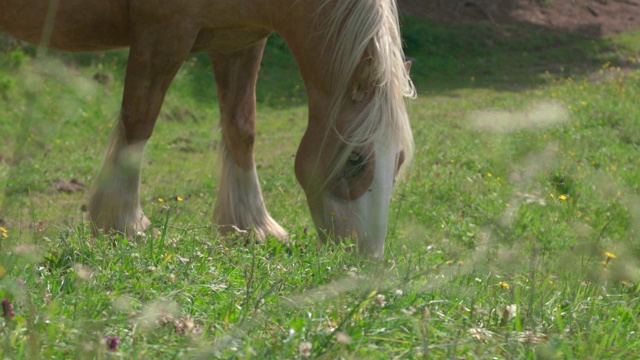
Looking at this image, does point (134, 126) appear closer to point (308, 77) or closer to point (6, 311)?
point (308, 77)

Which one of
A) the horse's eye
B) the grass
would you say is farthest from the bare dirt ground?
the horse's eye

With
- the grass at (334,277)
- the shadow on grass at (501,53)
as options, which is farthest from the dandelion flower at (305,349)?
the shadow on grass at (501,53)

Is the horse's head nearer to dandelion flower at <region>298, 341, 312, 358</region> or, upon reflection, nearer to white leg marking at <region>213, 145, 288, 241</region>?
white leg marking at <region>213, 145, 288, 241</region>

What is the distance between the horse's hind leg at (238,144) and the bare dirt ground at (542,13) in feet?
52.5

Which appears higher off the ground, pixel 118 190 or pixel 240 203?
pixel 118 190

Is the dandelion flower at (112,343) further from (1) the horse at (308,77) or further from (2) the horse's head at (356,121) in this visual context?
(2) the horse's head at (356,121)

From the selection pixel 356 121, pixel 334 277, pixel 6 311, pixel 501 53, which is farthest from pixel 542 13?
pixel 6 311

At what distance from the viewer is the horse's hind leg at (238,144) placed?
196 inches

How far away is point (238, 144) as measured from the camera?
16.4 feet

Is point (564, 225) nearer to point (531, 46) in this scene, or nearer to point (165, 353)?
point (165, 353)

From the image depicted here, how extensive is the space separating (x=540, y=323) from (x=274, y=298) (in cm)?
78

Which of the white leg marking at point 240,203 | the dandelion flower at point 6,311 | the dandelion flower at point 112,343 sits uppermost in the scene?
the dandelion flower at point 6,311

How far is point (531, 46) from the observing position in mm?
19672

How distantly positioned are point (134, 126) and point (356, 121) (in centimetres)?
111
